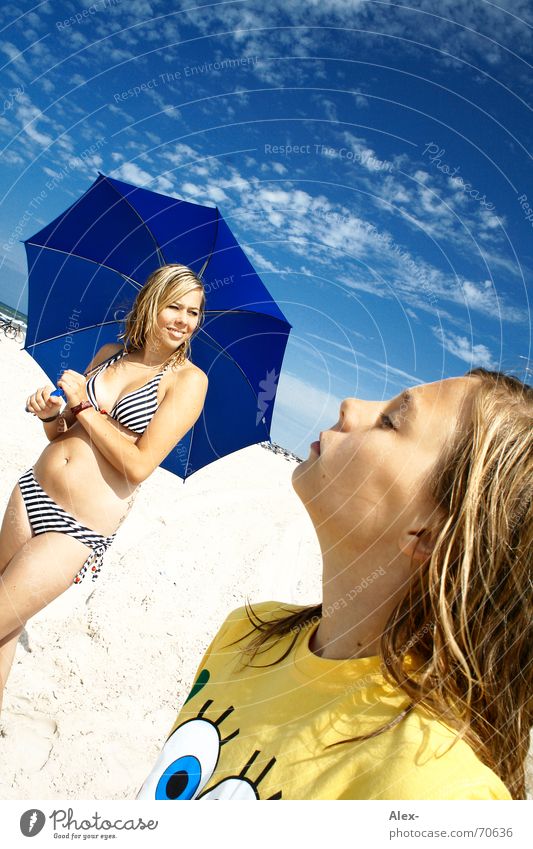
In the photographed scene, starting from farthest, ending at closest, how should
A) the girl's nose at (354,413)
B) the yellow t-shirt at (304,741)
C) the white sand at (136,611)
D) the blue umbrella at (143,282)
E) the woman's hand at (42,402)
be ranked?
the white sand at (136,611), the blue umbrella at (143,282), the woman's hand at (42,402), the girl's nose at (354,413), the yellow t-shirt at (304,741)

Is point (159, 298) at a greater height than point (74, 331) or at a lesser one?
greater

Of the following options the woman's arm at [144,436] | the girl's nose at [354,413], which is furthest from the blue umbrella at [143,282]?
the girl's nose at [354,413]

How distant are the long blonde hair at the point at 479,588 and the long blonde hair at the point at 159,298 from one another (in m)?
0.69

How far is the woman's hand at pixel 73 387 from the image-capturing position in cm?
117

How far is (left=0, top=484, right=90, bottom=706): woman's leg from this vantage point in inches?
48.1

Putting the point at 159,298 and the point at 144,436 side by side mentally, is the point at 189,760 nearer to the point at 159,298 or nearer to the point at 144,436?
the point at 144,436

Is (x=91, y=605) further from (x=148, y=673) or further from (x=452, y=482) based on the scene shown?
(x=452, y=482)

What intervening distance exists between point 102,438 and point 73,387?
128mm

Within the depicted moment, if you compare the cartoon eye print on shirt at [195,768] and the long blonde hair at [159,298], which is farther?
the long blonde hair at [159,298]

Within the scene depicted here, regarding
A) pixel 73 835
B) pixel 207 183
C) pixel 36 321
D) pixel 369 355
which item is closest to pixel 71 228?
pixel 36 321

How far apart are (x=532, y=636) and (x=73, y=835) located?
0.74 meters

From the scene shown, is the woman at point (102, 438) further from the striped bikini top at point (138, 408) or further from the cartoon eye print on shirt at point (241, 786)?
the cartoon eye print on shirt at point (241, 786)

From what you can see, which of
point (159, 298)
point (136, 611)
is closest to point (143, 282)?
point (159, 298)

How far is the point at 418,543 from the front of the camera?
2.37 feet
